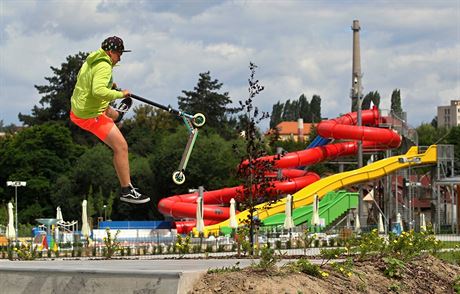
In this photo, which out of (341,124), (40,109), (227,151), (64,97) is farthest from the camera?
(40,109)

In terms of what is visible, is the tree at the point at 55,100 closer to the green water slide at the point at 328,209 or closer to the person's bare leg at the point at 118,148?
the green water slide at the point at 328,209

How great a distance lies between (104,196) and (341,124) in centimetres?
2979

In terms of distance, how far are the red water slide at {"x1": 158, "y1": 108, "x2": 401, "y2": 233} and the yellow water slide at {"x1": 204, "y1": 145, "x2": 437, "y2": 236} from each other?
1196 millimetres

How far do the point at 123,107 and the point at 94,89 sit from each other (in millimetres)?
1204

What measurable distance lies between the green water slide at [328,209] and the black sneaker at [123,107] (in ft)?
122

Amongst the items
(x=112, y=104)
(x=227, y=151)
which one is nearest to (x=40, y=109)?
(x=227, y=151)

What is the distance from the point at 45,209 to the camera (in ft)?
278

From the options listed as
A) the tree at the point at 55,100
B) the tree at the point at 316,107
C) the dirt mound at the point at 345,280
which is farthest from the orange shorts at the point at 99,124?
the tree at the point at 316,107

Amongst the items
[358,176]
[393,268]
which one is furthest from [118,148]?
[358,176]

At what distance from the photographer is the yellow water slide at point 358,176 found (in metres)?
55.2

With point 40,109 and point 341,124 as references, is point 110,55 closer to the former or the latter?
point 341,124

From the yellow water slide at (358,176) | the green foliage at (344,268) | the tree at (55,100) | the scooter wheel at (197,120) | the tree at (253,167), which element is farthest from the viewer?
the tree at (55,100)

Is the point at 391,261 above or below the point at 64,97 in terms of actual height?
below

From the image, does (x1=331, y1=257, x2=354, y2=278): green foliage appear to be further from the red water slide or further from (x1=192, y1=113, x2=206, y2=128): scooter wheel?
the red water slide
